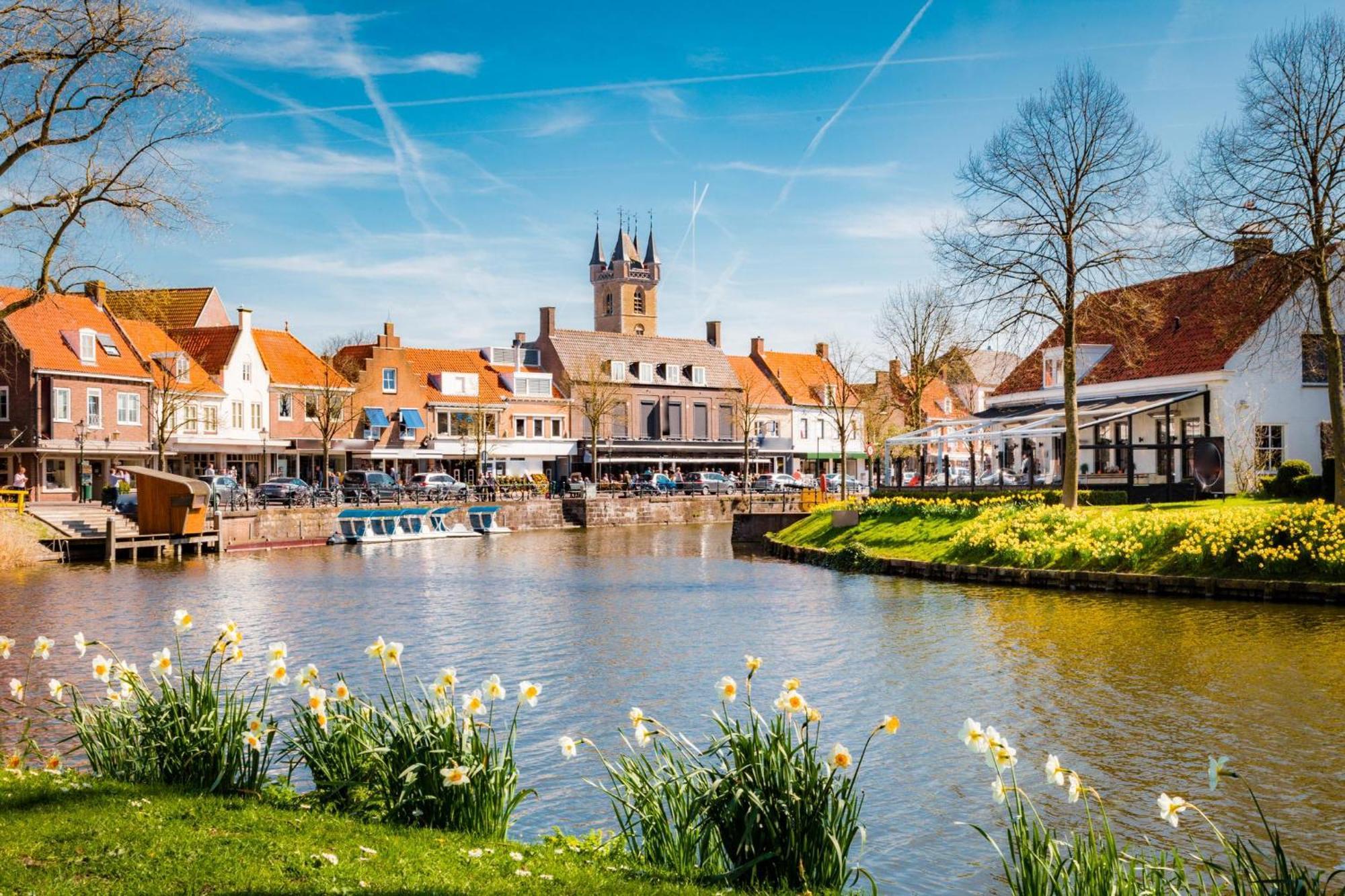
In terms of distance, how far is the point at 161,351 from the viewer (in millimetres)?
63469

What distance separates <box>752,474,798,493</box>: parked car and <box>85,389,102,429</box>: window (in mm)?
40695

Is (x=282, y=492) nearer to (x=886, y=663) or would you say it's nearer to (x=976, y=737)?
(x=886, y=663)

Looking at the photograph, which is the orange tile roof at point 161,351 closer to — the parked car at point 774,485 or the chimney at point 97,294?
the chimney at point 97,294

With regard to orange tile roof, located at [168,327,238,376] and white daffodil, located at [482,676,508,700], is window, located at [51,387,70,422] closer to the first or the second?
orange tile roof, located at [168,327,238,376]

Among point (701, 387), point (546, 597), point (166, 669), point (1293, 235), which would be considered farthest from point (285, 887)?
point (701, 387)

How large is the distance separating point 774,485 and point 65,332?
44997 mm

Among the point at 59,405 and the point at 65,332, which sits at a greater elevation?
the point at 65,332

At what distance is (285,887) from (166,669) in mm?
3253

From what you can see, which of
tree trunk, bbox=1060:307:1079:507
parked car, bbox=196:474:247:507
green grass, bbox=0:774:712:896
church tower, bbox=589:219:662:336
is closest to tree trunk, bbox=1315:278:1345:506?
tree trunk, bbox=1060:307:1079:507

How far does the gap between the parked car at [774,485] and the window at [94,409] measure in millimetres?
40695

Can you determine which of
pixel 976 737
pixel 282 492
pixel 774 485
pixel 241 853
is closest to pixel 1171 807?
pixel 976 737

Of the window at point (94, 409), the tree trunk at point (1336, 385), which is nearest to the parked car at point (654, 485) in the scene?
the window at point (94, 409)

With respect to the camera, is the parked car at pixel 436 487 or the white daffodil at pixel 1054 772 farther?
the parked car at pixel 436 487

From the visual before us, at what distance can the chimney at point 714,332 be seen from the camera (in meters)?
97.9
